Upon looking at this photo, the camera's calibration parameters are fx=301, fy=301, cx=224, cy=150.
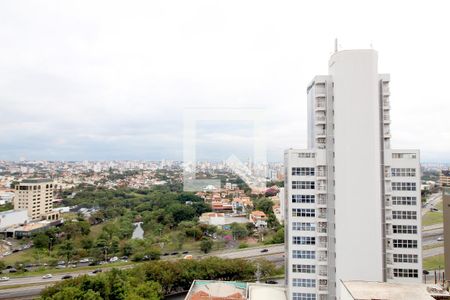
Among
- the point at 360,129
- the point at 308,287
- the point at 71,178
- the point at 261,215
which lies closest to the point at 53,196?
the point at 71,178

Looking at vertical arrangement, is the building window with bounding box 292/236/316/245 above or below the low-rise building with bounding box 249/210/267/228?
above

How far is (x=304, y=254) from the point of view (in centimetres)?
375

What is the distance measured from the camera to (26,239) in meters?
7.85

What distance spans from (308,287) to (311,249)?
47 cm

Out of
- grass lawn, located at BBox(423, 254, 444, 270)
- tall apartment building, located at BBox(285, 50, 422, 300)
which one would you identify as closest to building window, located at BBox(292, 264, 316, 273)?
tall apartment building, located at BBox(285, 50, 422, 300)

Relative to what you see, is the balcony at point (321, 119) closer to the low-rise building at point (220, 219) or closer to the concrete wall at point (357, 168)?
the concrete wall at point (357, 168)

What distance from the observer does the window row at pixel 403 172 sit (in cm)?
365

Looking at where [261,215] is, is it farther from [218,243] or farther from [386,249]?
[386,249]

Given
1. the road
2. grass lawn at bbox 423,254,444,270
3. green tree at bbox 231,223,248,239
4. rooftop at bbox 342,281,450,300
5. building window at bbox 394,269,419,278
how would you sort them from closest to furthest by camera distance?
rooftop at bbox 342,281,450,300 → building window at bbox 394,269,419,278 → the road → grass lawn at bbox 423,254,444,270 → green tree at bbox 231,223,248,239

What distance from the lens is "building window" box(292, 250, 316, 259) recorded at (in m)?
3.73

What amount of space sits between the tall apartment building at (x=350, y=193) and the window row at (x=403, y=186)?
11mm

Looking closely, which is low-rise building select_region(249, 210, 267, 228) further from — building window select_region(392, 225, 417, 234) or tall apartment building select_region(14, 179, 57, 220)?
tall apartment building select_region(14, 179, 57, 220)

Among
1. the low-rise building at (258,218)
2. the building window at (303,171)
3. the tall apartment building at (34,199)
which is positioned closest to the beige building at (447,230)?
the building window at (303,171)

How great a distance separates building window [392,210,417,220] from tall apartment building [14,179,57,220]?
8.91m
